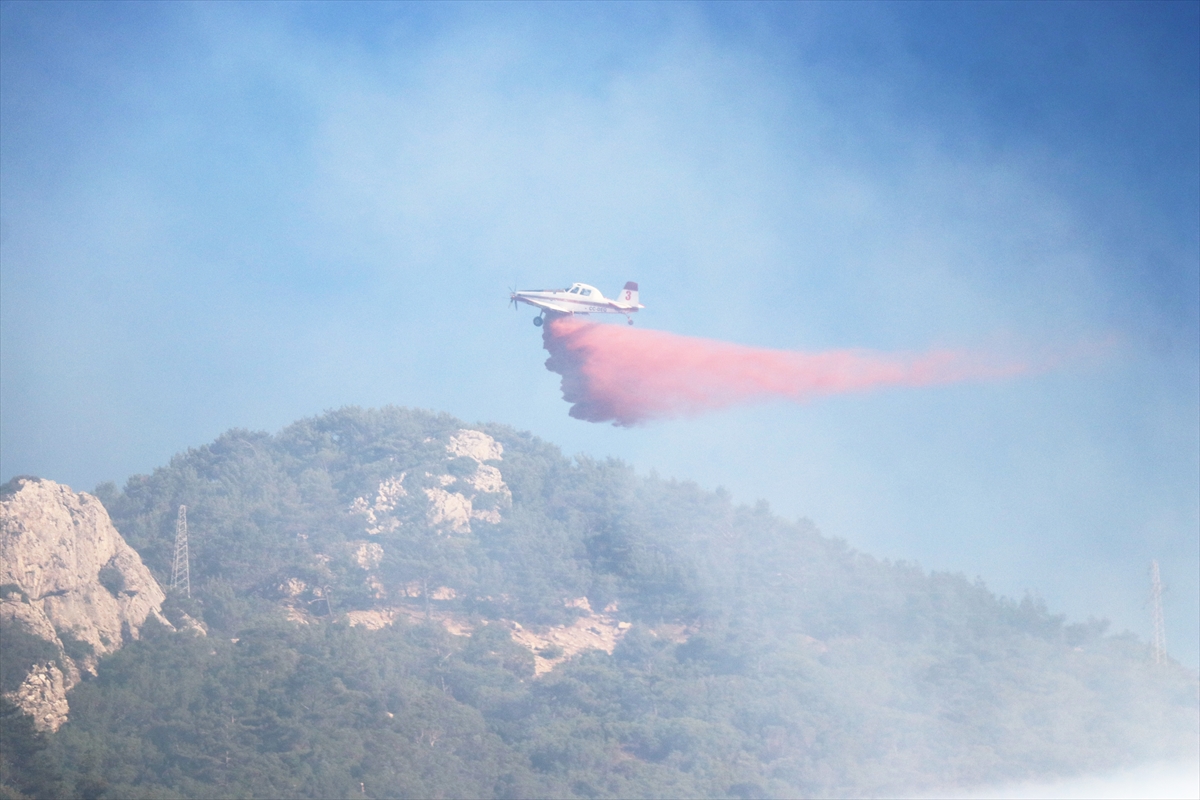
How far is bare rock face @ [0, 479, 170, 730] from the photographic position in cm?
5491

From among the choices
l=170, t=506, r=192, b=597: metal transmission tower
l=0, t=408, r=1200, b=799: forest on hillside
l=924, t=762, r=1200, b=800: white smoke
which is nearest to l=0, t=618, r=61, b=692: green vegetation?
l=0, t=408, r=1200, b=799: forest on hillside

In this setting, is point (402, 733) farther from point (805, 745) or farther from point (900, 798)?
point (900, 798)

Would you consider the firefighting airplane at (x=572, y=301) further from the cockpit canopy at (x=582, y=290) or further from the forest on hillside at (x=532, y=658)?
the forest on hillside at (x=532, y=658)

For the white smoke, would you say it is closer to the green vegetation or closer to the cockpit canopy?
the cockpit canopy

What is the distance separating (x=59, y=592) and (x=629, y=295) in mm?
33050

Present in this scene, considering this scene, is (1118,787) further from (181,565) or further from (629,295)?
(181,565)

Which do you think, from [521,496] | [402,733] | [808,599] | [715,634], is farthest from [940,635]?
[402,733]

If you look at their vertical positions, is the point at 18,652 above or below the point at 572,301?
below

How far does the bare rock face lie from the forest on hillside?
1.60 metres

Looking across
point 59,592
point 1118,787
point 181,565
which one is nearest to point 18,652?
point 59,592

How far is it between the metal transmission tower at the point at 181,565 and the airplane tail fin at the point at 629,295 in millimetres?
31196

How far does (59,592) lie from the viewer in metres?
60.6

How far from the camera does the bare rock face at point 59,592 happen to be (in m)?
54.9

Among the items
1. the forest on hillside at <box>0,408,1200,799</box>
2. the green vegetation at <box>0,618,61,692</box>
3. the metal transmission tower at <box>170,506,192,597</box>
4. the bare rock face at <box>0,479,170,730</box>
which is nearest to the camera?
the green vegetation at <box>0,618,61,692</box>
